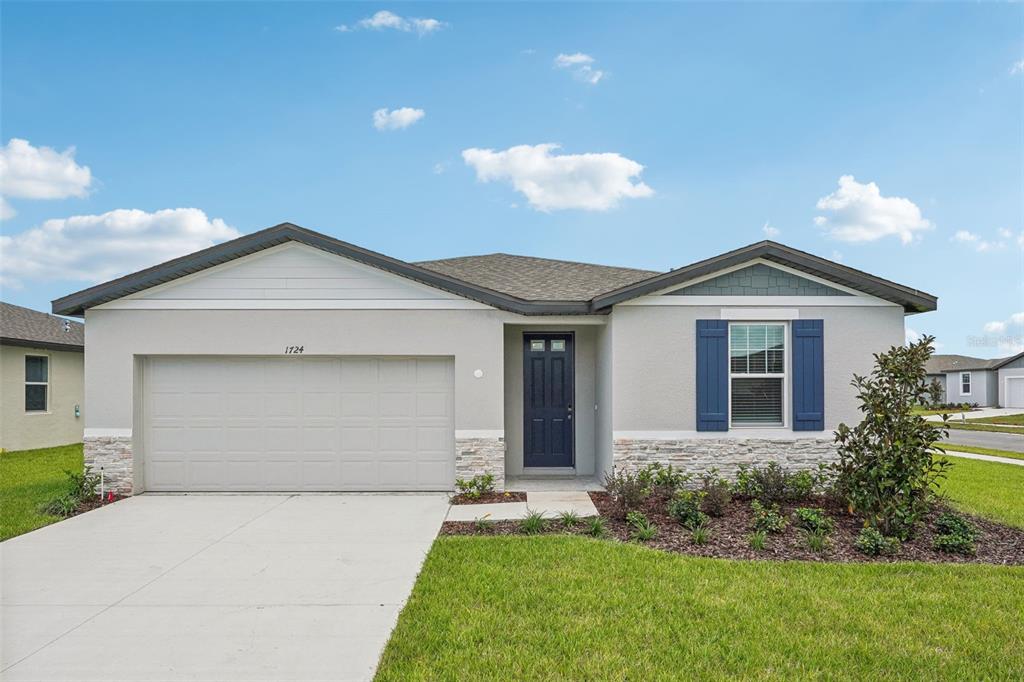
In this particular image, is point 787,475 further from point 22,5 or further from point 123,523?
point 22,5

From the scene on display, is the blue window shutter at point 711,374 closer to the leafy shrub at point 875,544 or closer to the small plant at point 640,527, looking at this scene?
the small plant at point 640,527

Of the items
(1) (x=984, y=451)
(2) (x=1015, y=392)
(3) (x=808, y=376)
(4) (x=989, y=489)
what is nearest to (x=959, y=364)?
(2) (x=1015, y=392)

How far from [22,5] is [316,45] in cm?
455

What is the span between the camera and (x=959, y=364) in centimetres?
4166

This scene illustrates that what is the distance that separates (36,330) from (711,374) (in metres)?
17.9

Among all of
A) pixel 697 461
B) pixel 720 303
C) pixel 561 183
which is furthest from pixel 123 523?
pixel 561 183

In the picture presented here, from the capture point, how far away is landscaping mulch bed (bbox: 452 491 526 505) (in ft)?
27.4

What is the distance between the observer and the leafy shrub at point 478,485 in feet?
28.9

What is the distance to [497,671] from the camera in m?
3.58

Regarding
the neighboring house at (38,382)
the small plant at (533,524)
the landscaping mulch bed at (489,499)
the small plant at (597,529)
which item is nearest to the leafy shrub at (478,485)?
the landscaping mulch bed at (489,499)

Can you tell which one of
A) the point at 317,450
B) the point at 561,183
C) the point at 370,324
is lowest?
the point at 317,450

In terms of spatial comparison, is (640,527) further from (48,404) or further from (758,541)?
(48,404)

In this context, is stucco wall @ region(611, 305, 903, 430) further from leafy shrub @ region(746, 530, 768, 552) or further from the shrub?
leafy shrub @ region(746, 530, 768, 552)

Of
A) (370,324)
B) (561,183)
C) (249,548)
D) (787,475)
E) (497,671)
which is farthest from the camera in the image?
(561,183)
